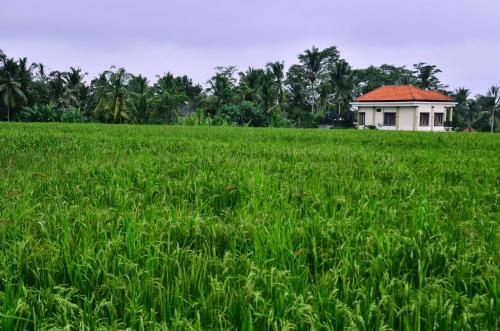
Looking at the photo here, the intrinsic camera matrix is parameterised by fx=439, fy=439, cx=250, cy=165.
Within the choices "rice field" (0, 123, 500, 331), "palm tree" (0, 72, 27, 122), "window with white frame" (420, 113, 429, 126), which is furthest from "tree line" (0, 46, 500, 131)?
"rice field" (0, 123, 500, 331)

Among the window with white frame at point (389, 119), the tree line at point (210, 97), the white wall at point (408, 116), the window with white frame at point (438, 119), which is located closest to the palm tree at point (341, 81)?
the tree line at point (210, 97)

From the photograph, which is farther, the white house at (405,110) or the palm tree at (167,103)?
the palm tree at (167,103)

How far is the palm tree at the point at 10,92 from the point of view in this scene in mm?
45250

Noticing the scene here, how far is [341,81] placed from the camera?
2200 inches

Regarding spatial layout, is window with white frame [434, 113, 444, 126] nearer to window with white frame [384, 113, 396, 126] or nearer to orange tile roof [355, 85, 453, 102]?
orange tile roof [355, 85, 453, 102]

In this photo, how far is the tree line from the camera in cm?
4241

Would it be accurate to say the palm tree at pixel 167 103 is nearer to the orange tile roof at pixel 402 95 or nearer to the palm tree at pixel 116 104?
the palm tree at pixel 116 104

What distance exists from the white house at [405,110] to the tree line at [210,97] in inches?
177

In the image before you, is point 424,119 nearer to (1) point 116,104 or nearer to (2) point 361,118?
(2) point 361,118

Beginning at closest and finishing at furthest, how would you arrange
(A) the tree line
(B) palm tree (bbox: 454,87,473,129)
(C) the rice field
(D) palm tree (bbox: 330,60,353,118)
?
1. (C) the rice field
2. (A) the tree line
3. (D) palm tree (bbox: 330,60,353,118)
4. (B) palm tree (bbox: 454,87,473,129)

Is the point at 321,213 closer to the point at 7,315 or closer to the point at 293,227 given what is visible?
the point at 293,227

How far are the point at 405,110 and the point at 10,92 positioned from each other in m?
41.3

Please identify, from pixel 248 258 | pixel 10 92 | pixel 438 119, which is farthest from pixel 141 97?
pixel 248 258

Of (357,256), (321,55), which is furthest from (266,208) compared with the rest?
(321,55)
